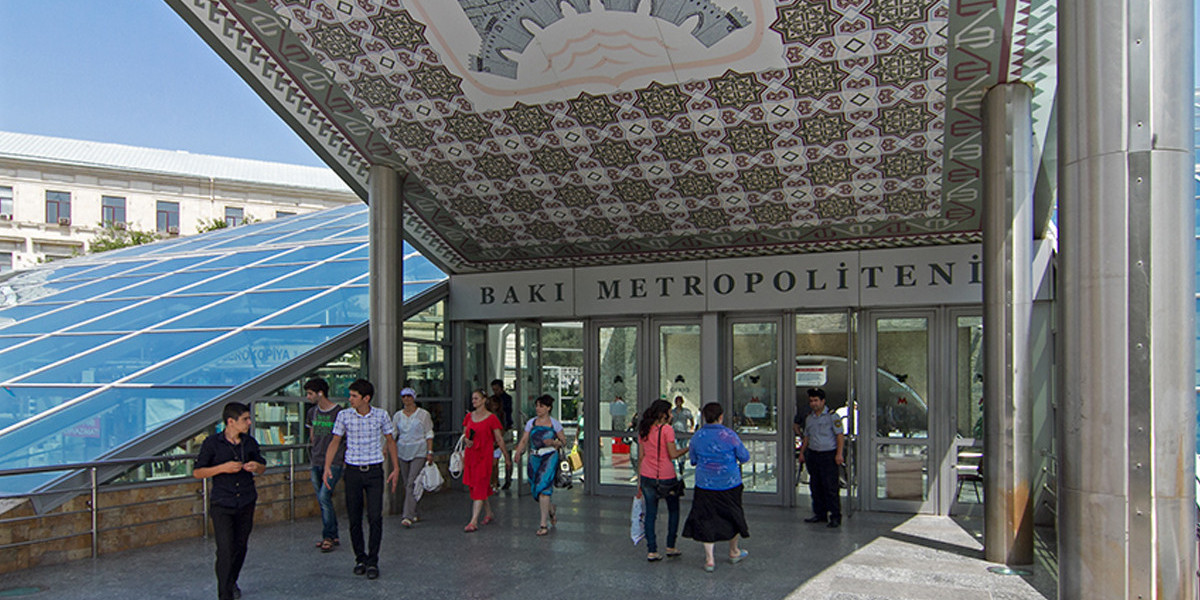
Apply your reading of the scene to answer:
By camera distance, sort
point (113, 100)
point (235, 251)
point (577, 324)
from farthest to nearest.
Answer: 1. point (113, 100)
2. point (235, 251)
3. point (577, 324)

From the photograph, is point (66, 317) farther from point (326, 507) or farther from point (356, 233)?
point (326, 507)

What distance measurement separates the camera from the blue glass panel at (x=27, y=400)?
29.5ft

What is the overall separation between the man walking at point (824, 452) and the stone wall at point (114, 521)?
531 cm

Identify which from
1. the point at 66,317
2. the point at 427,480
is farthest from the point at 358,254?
the point at 427,480

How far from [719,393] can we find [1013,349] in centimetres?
443

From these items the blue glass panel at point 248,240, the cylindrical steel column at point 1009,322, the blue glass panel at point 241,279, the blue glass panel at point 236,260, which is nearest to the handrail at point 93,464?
the blue glass panel at point 241,279

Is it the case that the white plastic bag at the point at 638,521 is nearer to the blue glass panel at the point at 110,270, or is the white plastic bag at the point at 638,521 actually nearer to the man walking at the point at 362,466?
the man walking at the point at 362,466

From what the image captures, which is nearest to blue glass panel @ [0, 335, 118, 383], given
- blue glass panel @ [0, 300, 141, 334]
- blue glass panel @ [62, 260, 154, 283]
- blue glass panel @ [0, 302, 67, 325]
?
blue glass panel @ [0, 300, 141, 334]

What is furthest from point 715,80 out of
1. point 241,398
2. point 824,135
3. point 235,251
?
point 235,251

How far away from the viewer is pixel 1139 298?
167 inches

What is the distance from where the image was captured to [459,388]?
1301 centimetres

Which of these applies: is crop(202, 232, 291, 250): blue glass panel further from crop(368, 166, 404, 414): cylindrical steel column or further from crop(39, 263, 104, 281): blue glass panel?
crop(368, 166, 404, 414): cylindrical steel column

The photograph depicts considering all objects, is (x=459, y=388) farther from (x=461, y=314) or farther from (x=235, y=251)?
(x=235, y=251)

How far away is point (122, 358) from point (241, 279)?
11.3 feet
